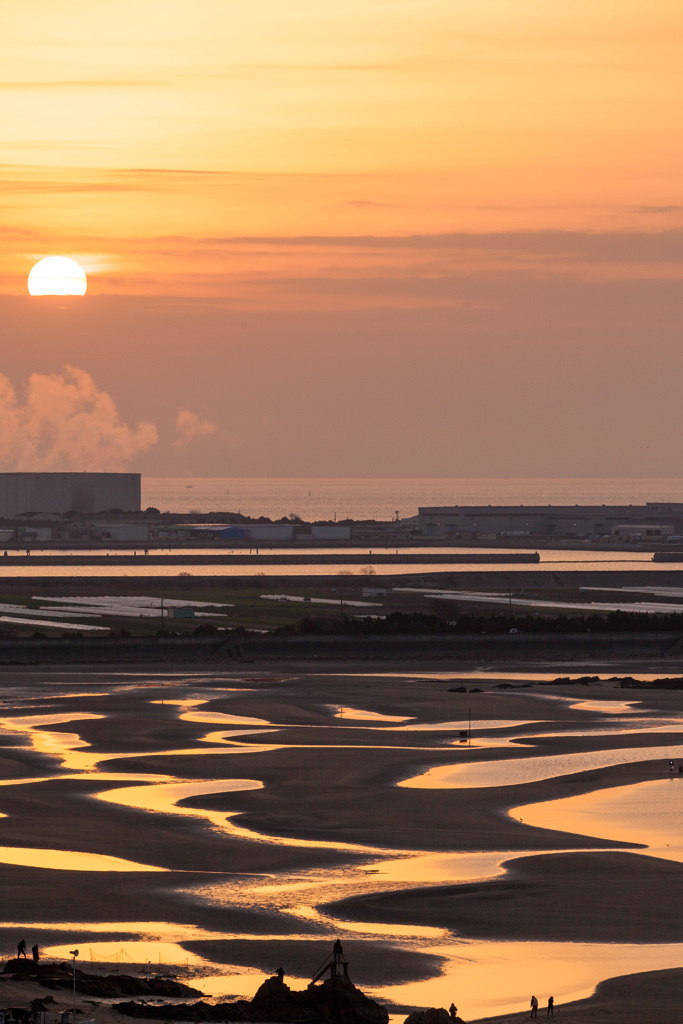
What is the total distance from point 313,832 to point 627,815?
8027 mm

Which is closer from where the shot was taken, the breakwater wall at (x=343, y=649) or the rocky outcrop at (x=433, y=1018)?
the rocky outcrop at (x=433, y=1018)

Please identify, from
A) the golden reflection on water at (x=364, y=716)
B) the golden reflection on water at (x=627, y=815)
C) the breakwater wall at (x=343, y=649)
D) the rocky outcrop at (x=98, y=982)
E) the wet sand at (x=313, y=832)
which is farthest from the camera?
the breakwater wall at (x=343, y=649)

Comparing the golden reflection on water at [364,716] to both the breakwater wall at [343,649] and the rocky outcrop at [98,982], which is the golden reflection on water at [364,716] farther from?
the rocky outcrop at [98,982]

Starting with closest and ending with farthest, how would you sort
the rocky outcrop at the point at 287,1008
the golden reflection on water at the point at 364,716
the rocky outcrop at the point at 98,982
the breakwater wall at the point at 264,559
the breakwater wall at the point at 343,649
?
the rocky outcrop at the point at 287,1008 < the rocky outcrop at the point at 98,982 < the golden reflection on water at the point at 364,716 < the breakwater wall at the point at 343,649 < the breakwater wall at the point at 264,559

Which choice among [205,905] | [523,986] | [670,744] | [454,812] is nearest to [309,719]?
[670,744]

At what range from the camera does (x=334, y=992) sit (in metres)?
23.2

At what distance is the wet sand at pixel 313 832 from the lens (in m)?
28.7

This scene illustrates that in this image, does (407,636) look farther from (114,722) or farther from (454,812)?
(454,812)

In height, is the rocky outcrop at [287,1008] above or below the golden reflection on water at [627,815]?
below

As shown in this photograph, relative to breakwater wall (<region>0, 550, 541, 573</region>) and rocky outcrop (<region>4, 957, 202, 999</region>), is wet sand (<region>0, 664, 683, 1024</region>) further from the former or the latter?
breakwater wall (<region>0, 550, 541, 573</region>)

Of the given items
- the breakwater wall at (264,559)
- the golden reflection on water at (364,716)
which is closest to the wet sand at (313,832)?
the golden reflection on water at (364,716)

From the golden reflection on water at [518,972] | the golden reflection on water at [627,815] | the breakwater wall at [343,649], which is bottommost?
the golden reflection on water at [518,972]

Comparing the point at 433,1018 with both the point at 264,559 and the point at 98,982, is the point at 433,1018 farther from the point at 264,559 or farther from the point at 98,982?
the point at 264,559

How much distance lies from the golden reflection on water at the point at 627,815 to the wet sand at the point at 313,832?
55 centimetres
